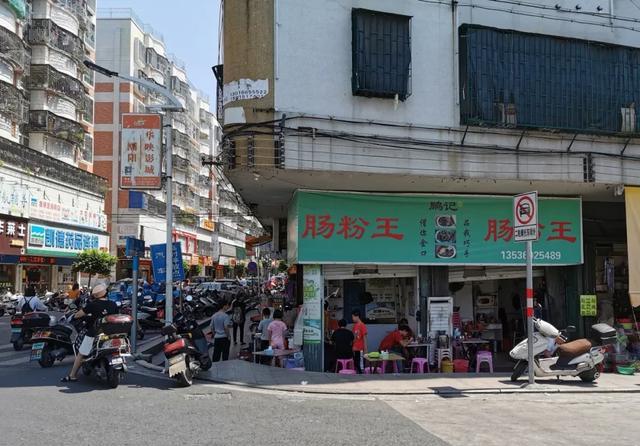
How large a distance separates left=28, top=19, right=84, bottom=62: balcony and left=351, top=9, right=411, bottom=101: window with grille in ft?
118

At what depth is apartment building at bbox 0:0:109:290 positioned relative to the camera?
3553 centimetres

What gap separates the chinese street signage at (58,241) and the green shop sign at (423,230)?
94.7 feet

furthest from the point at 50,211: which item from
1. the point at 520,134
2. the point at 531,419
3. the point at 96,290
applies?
the point at 531,419

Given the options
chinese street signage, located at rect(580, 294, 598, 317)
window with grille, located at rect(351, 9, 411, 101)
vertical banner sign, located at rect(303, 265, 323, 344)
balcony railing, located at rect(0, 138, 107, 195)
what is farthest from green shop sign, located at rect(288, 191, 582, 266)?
balcony railing, located at rect(0, 138, 107, 195)

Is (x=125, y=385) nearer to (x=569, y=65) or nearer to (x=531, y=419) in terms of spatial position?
(x=531, y=419)

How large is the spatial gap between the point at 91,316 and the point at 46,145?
35.4 metres

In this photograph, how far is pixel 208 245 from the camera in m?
73.8

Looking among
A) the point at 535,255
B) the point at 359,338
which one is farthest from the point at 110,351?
the point at 535,255

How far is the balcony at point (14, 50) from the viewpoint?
35.9 m

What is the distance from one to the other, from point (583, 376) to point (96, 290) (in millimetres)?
8922

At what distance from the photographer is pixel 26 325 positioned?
47.1 feet

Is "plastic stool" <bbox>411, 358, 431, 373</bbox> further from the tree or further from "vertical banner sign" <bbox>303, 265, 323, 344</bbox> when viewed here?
the tree

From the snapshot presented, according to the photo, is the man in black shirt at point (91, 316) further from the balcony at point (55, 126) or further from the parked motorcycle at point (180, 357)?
the balcony at point (55, 126)

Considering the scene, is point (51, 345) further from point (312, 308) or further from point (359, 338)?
point (359, 338)
